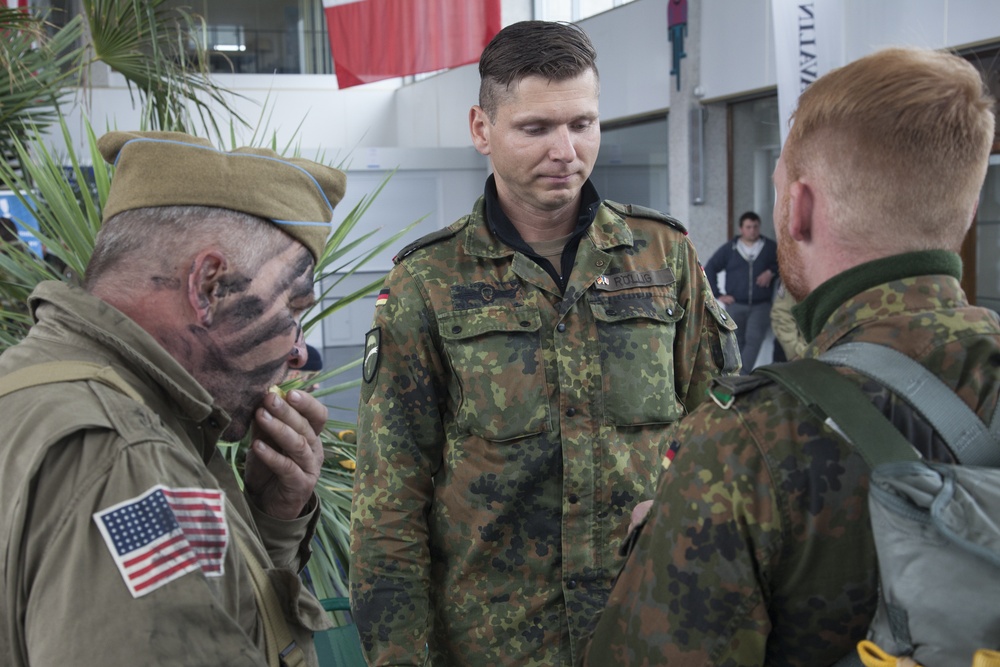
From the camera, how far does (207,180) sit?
4.12ft

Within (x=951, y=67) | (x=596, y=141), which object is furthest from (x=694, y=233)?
(x=951, y=67)

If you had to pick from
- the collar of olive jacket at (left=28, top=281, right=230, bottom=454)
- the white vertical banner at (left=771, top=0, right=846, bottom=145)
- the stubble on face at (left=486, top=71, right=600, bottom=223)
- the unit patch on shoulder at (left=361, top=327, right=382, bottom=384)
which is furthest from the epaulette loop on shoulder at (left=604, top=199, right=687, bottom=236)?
the white vertical banner at (left=771, top=0, right=846, bottom=145)

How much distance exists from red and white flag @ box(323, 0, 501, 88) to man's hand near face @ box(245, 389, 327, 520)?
246 inches

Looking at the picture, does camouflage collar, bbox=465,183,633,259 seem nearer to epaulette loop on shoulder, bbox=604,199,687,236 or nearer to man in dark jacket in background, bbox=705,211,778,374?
epaulette loop on shoulder, bbox=604,199,687,236

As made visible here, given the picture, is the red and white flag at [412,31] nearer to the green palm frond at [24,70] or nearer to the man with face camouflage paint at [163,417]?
the green palm frond at [24,70]

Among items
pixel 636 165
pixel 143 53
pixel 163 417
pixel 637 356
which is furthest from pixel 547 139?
pixel 636 165

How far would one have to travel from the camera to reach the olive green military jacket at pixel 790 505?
113 centimetres

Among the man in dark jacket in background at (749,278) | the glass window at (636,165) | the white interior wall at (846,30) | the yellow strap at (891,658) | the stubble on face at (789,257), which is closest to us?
the yellow strap at (891,658)

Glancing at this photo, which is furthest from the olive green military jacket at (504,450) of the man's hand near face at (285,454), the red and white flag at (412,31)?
the red and white flag at (412,31)

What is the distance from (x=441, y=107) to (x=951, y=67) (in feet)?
52.8

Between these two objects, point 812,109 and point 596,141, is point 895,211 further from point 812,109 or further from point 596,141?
point 596,141

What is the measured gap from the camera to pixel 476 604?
6.43 feet

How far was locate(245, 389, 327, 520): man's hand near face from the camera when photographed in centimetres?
148

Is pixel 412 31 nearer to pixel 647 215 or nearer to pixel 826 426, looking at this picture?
pixel 647 215
